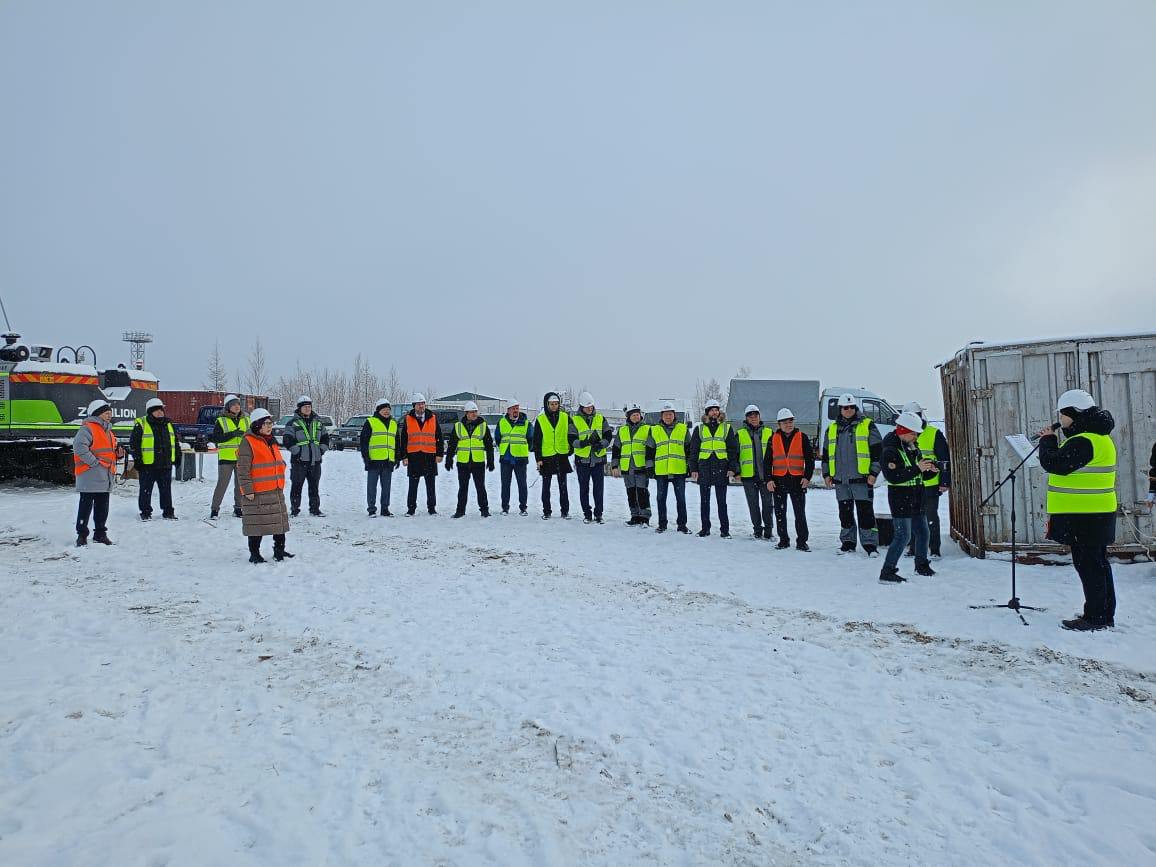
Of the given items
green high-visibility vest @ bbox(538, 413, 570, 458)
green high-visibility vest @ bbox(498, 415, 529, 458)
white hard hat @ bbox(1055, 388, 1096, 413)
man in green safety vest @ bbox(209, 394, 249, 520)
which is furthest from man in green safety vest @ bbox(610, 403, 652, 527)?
white hard hat @ bbox(1055, 388, 1096, 413)

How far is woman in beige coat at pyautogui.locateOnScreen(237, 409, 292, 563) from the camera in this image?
7617 mm

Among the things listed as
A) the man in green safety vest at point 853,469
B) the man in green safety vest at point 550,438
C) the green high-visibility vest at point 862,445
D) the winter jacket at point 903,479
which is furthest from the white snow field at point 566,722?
the man in green safety vest at point 550,438

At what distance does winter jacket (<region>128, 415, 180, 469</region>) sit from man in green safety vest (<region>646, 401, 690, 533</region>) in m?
7.48

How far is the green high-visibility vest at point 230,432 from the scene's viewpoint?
10.6 metres

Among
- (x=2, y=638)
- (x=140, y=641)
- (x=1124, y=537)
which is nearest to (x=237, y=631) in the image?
(x=140, y=641)

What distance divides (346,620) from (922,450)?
592 centimetres

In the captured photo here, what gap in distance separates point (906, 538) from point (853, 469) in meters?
1.56

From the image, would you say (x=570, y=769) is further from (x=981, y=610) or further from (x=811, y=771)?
(x=981, y=610)

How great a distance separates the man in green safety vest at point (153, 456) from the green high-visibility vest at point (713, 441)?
8.03 metres

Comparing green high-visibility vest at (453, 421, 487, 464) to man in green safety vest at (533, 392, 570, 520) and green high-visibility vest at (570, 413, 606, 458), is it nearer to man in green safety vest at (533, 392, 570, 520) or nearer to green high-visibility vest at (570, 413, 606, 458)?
man in green safety vest at (533, 392, 570, 520)

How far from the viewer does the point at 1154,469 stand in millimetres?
6957

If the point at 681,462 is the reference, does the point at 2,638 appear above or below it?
below

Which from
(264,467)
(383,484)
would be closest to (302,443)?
(383,484)

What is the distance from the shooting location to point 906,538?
7102 millimetres
